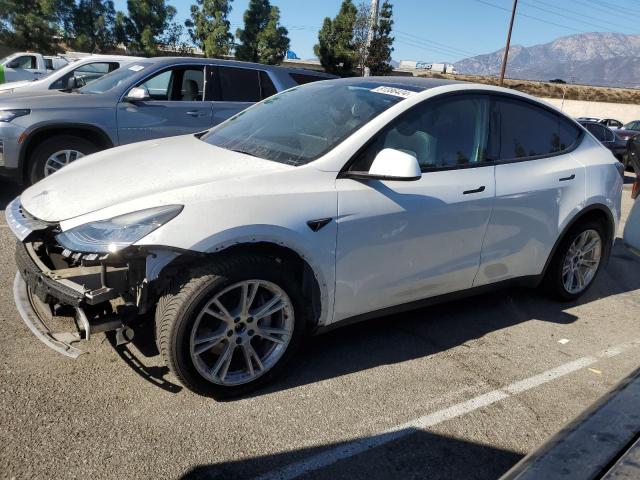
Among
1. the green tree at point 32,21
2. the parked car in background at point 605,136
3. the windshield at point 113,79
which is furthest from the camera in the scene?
the green tree at point 32,21

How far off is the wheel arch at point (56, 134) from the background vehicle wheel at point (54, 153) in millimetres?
46

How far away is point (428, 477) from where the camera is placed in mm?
2441

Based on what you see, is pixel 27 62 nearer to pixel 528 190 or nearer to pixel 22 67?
pixel 22 67

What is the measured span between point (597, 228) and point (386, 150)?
260 cm

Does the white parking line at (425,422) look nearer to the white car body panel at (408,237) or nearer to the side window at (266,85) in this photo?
the white car body panel at (408,237)

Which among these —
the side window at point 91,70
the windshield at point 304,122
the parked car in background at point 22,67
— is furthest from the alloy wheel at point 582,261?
the parked car in background at point 22,67

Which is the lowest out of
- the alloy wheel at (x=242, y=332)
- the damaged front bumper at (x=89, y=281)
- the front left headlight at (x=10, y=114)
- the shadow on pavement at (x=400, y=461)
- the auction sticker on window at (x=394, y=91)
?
the shadow on pavement at (x=400, y=461)

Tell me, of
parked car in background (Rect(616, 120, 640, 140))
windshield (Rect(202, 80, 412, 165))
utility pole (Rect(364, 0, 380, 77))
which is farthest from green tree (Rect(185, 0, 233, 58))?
windshield (Rect(202, 80, 412, 165))

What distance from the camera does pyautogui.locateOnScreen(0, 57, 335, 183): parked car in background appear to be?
6027mm

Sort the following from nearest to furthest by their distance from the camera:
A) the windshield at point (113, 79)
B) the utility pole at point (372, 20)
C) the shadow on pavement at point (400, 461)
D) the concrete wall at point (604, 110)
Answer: the shadow on pavement at point (400, 461) < the windshield at point (113, 79) < the utility pole at point (372, 20) < the concrete wall at point (604, 110)

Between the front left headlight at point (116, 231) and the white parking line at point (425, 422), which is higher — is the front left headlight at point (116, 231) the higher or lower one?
the higher one

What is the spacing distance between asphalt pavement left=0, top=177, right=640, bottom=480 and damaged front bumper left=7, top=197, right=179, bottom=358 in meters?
0.32

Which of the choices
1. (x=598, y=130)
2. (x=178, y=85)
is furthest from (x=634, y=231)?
(x=598, y=130)

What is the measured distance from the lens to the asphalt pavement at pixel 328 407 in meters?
2.42
